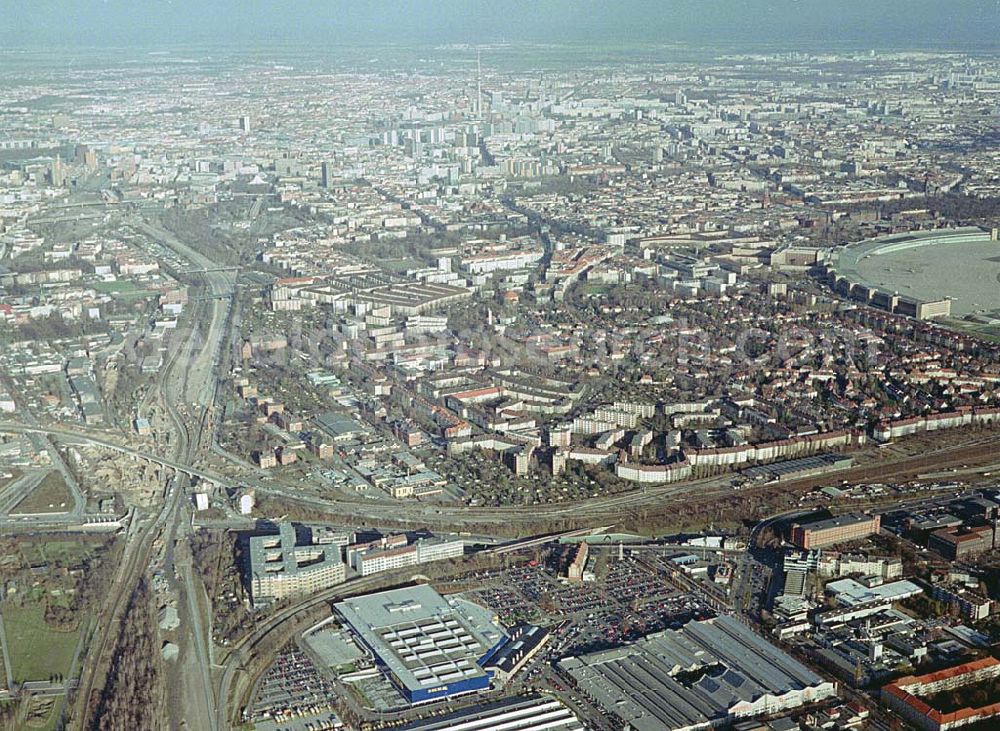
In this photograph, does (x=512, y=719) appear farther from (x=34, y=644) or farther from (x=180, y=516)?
(x=180, y=516)

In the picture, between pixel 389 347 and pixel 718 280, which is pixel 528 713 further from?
pixel 718 280

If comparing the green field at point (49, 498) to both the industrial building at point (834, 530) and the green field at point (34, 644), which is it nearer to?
the green field at point (34, 644)

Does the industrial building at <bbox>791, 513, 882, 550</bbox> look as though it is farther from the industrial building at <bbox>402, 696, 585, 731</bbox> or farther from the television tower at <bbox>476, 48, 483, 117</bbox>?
the television tower at <bbox>476, 48, 483, 117</bbox>

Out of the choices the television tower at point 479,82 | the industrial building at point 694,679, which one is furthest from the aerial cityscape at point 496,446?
the television tower at point 479,82


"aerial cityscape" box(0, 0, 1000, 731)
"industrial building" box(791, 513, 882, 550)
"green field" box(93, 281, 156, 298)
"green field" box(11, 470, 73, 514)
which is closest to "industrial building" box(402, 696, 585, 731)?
"aerial cityscape" box(0, 0, 1000, 731)

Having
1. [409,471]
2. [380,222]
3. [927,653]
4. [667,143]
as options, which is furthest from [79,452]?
[667,143]

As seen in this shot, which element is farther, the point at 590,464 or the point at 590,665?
the point at 590,464
